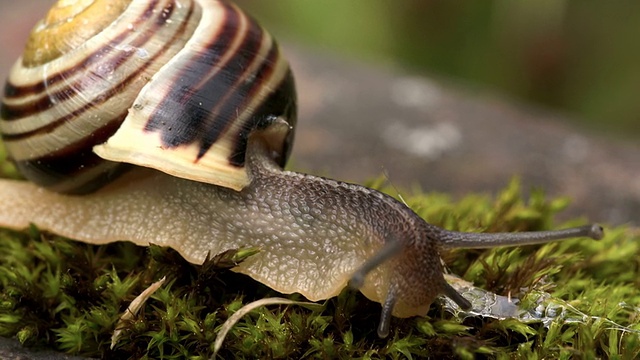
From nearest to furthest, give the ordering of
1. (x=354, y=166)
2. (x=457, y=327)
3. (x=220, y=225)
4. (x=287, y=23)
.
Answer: (x=457, y=327) → (x=220, y=225) → (x=354, y=166) → (x=287, y=23)

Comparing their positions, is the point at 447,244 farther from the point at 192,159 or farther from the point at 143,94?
the point at 143,94

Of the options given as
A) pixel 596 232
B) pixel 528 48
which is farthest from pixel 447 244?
pixel 528 48

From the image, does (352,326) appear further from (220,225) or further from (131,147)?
(131,147)

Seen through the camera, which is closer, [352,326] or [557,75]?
[352,326]

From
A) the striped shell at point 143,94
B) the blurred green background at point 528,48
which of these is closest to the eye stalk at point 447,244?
the striped shell at point 143,94

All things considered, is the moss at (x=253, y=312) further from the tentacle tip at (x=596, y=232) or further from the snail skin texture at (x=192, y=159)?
the tentacle tip at (x=596, y=232)

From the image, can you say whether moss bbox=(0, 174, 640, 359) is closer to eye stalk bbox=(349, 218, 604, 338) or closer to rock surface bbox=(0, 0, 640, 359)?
eye stalk bbox=(349, 218, 604, 338)

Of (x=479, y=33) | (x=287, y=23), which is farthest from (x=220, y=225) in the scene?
(x=287, y=23)
